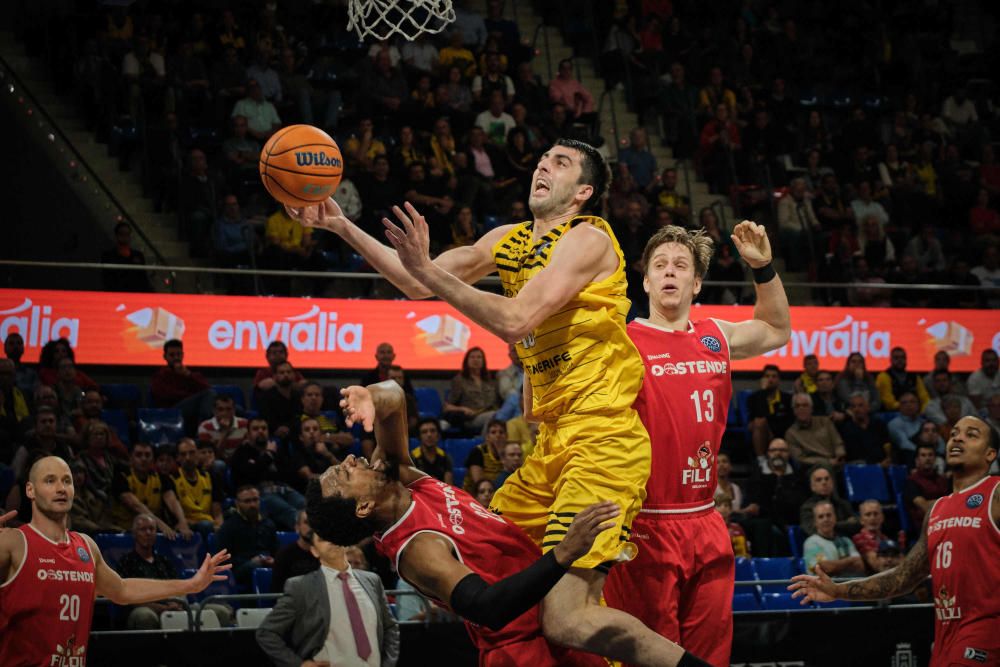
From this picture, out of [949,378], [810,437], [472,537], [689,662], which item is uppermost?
[949,378]

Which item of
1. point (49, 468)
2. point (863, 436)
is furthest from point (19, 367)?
point (863, 436)

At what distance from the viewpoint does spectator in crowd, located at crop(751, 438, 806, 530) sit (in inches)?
499

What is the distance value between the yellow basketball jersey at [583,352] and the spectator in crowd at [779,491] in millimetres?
7520

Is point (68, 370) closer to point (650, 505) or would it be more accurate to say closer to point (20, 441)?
point (20, 441)

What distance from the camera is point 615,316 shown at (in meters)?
5.54

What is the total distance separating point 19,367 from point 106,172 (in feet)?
12.0

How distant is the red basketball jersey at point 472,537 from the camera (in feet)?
17.3

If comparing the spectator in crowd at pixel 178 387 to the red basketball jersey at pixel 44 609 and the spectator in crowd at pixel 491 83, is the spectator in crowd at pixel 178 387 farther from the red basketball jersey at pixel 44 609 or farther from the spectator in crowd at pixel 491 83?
the spectator in crowd at pixel 491 83

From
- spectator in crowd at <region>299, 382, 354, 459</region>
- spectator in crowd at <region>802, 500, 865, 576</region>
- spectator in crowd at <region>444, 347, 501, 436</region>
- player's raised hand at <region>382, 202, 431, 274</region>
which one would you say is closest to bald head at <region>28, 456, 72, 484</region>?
player's raised hand at <region>382, 202, 431, 274</region>

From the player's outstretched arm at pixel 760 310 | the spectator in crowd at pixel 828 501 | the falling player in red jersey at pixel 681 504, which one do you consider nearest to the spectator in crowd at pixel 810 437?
the spectator in crowd at pixel 828 501

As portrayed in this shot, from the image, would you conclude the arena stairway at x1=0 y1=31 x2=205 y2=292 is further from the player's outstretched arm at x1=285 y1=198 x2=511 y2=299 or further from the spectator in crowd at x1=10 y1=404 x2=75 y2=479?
the player's outstretched arm at x1=285 y1=198 x2=511 y2=299

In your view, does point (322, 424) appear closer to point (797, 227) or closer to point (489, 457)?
point (489, 457)

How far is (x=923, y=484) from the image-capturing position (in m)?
13.1

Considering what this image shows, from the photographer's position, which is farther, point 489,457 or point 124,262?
point 124,262
